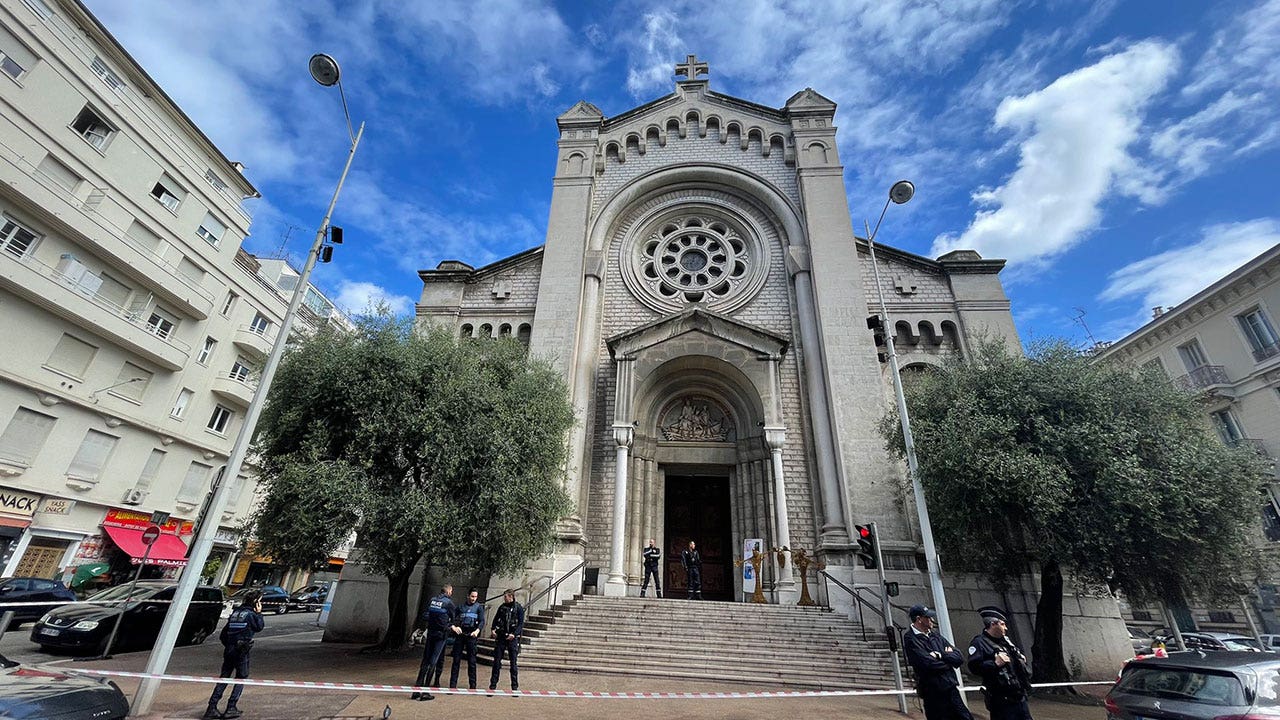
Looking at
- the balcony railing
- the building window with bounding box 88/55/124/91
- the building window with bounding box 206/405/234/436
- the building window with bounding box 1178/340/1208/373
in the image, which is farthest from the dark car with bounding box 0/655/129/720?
the building window with bounding box 1178/340/1208/373

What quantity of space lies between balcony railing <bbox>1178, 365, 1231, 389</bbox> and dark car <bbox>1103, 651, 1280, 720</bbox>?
2065cm

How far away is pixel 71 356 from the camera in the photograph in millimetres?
17781

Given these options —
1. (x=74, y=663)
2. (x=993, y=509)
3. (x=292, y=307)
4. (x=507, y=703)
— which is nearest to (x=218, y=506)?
(x=292, y=307)

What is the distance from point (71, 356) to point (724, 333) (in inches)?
877

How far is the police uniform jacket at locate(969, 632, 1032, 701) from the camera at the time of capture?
489 centimetres

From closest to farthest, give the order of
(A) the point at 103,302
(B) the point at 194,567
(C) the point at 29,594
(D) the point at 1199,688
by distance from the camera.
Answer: (D) the point at 1199,688, (B) the point at 194,567, (C) the point at 29,594, (A) the point at 103,302

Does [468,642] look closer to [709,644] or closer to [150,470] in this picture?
[709,644]

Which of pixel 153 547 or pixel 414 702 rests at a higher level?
pixel 153 547

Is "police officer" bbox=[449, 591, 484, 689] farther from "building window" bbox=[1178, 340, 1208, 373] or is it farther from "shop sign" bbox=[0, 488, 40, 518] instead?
"building window" bbox=[1178, 340, 1208, 373]

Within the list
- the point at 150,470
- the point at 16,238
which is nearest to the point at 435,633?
the point at 16,238

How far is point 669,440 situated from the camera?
16859mm

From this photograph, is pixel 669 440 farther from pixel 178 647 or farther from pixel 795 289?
pixel 178 647

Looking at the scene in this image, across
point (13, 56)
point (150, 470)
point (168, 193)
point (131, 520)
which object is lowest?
point (131, 520)

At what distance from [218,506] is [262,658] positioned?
603 cm
